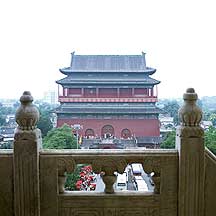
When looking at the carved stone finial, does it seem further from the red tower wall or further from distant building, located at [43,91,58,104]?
the red tower wall

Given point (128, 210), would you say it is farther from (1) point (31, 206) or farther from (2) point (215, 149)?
(2) point (215, 149)

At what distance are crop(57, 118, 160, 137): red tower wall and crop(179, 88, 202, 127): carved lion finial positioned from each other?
31.4 feet

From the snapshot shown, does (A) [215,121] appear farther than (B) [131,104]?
No

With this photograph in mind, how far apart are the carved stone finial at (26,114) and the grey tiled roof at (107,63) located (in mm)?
11246

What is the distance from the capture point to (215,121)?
3.00 m

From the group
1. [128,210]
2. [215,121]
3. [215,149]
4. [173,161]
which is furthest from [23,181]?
[215,121]

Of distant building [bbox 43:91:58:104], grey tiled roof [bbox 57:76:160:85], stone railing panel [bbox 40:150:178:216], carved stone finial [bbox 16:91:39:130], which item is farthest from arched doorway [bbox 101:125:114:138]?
carved stone finial [bbox 16:91:39:130]

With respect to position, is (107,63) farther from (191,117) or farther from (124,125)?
(191,117)

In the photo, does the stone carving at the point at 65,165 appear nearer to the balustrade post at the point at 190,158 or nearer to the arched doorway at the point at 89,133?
the balustrade post at the point at 190,158

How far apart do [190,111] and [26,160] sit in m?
0.92

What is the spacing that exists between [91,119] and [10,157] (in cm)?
1016

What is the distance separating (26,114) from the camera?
5.63ft

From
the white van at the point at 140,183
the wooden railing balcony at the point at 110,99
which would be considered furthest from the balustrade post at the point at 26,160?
the wooden railing balcony at the point at 110,99

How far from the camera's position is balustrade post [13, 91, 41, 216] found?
173 centimetres
